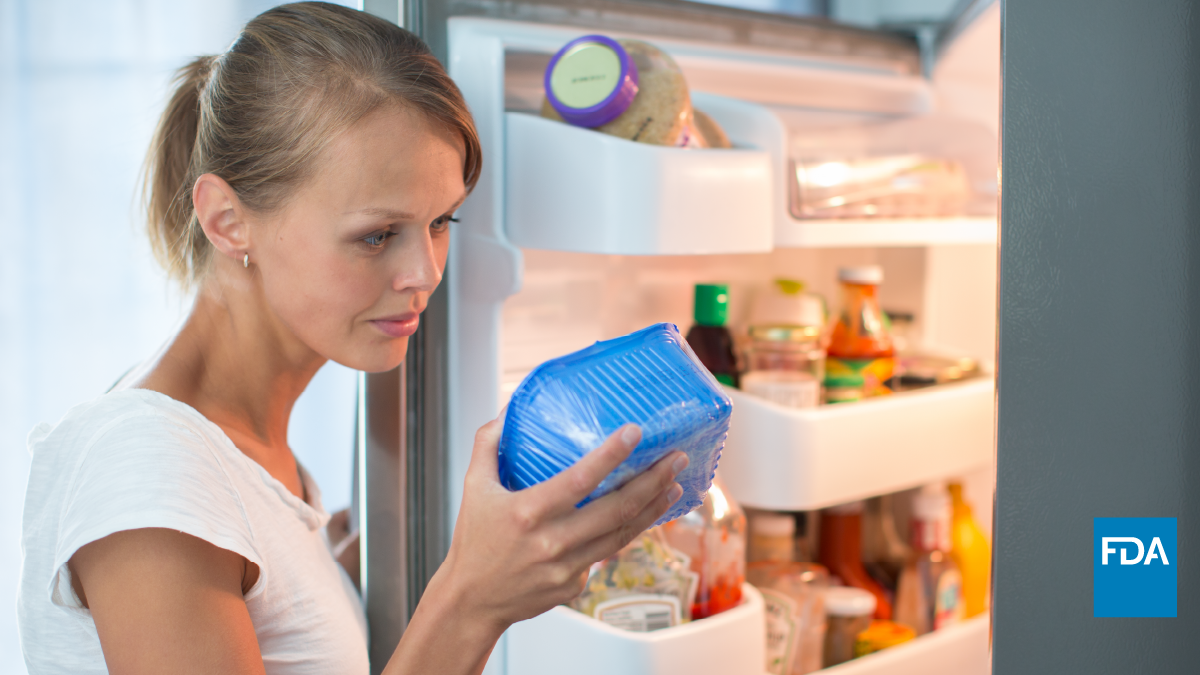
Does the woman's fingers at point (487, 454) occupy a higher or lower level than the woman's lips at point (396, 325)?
lower

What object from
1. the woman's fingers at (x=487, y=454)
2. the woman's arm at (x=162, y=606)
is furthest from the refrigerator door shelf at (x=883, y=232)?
the woman's arm at (x=162, y=606)

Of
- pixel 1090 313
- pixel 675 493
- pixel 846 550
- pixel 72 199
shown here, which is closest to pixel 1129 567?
pixel 1090 313

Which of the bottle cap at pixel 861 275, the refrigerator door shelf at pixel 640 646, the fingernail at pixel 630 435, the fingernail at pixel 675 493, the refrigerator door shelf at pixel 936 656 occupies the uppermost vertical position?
the bottle cap at pixel 861 275

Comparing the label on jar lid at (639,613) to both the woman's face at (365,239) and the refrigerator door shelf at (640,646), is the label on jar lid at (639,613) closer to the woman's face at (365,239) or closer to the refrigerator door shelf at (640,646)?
the refrigerator door shelf at (640,646)

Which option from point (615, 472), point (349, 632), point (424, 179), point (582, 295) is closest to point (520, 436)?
point (615, 472)

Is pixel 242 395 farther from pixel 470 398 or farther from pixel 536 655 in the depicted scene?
pixel 536 655

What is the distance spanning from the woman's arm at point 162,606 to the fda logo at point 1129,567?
538 millimetres

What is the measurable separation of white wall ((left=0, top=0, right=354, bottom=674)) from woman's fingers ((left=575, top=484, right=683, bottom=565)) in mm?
834

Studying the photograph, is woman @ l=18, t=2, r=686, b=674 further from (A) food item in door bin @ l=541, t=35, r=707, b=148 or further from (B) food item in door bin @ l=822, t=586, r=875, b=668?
(B) food item in door bin @ l=822, t=586, r=875, b=668

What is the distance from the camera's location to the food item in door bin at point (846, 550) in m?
1.07

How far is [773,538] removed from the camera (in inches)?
39.4

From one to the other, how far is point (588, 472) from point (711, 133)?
473 millimetres

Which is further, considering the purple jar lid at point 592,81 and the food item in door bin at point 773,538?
the food item in door bin at point 773,538

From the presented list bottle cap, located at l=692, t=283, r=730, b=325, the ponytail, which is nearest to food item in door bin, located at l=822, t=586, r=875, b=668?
bottle cap, located at l=692, t=283, r=730, b=325
